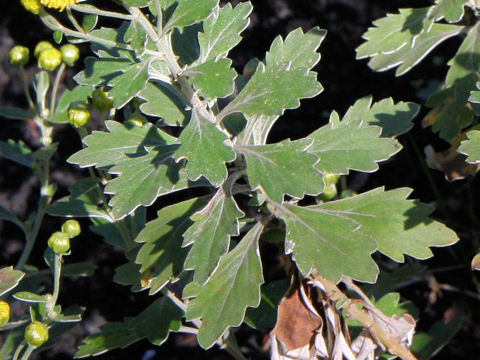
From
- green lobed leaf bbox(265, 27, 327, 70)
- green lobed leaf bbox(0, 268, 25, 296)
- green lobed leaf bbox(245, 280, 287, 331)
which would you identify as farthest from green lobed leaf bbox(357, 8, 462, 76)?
green lobed leaf bbox(0, 268, 25, 296)

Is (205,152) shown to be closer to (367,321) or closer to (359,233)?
(359,233)

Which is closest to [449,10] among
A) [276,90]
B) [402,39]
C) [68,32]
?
[402,39]

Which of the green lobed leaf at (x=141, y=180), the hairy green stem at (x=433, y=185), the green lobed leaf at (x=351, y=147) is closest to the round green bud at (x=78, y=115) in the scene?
the green lobed leaf at (x=141, y=180)

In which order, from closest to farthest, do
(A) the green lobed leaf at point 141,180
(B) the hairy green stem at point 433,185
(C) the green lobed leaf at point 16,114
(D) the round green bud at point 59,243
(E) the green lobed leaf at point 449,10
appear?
(A) the green lobed leaf at point 141,180
(D) the round green bud at point 59,243
(E) the green lobed leaf at point 449,10
(C) the green lobed leaf at point 16,114
(B) the hairy green stem at point 433,185

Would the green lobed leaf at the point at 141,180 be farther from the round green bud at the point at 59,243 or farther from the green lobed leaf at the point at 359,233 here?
the green lobed leaf at the point at 359,233

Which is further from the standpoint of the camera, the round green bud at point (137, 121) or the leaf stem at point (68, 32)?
the round green bud at point (137, 121)

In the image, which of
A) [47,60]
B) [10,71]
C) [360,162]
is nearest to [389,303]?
[360,162]
